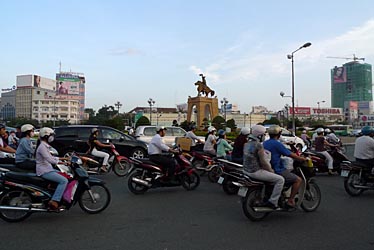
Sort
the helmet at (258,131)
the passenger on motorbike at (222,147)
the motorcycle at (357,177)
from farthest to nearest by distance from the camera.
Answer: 1. the passenger on motorbike at (222,147)
2. the motorcycle at (357,177)
3. the helmet at (258,131)

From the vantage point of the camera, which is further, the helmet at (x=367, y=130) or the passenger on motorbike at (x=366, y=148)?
the helmet at (x=367, y=130)

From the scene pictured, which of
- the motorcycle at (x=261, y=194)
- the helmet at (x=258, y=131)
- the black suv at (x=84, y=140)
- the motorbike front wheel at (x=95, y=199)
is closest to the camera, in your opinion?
the motorcycle at (x=261, y=194)

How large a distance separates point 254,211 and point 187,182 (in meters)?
3.19

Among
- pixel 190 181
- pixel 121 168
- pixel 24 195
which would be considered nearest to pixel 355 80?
pixel 121 168

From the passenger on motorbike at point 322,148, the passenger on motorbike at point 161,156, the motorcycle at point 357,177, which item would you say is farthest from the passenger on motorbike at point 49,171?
the passenger on motorbike at point 322,148

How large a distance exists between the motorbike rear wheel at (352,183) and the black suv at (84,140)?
7.89m

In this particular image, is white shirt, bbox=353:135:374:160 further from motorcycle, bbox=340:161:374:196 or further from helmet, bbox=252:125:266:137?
helmet, bbox=252:125:266:137

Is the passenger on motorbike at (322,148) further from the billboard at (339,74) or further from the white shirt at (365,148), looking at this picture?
the billboard at (339,74)

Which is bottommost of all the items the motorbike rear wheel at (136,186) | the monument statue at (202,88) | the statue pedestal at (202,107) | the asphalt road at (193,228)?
the asphalt road at (193,228)

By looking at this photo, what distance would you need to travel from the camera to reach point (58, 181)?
232 inches

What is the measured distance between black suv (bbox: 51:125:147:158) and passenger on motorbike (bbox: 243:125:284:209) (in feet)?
26.8

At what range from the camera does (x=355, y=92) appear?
118250 millimetres

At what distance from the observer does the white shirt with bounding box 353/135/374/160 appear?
7.96 m

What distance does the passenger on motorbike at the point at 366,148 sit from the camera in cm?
795
